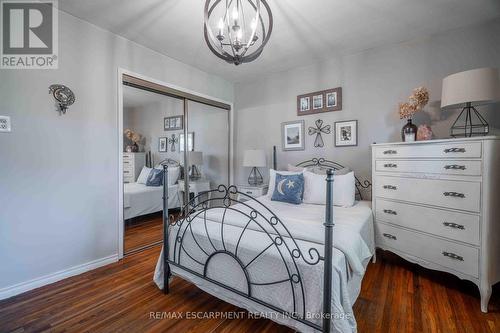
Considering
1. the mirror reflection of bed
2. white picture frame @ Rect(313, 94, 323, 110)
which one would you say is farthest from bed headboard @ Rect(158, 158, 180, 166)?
white picture frame @ Rect(313, 94, 323, 110)

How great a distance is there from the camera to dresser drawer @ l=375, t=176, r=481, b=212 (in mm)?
1780

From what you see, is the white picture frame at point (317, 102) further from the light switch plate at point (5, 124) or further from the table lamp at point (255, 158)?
the light switch plate at point (5, 124)

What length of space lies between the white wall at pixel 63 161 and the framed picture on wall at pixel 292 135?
2.19 m

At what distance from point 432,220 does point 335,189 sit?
0.88 meters

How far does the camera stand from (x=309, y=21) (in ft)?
7.42

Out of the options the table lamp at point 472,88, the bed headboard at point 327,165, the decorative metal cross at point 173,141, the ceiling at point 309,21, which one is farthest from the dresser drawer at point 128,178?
the table lamp at point 472,88

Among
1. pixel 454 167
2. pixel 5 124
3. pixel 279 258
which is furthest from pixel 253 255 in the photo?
pixel 5 124

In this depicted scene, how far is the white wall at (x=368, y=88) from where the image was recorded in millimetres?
2357

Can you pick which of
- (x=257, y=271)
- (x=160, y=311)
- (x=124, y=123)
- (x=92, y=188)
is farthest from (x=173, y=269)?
(x=124, y=123)

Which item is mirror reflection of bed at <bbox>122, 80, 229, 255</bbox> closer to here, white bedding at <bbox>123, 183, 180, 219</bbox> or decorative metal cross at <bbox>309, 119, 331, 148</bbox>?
white bedding at <bbox>123, 183, 180, 219</bbox>

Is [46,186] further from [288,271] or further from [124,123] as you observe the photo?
→ [288,271]

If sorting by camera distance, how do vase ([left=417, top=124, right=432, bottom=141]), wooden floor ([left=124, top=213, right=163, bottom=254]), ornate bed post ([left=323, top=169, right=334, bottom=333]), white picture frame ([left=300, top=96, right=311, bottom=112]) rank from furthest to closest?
white picture frame ([left=300, top=96, right=311, bottom=112]), wooden floor ([left=124, top=213, right=163, bottom=254]), vase ([left=417, top=124, right=432, bottom=141]), ornate bed post ([left=323, top=169, right=334, bottom=333])

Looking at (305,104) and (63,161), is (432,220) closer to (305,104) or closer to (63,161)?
(305,104)

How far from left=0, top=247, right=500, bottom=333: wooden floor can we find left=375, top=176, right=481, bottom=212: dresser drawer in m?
0.77
